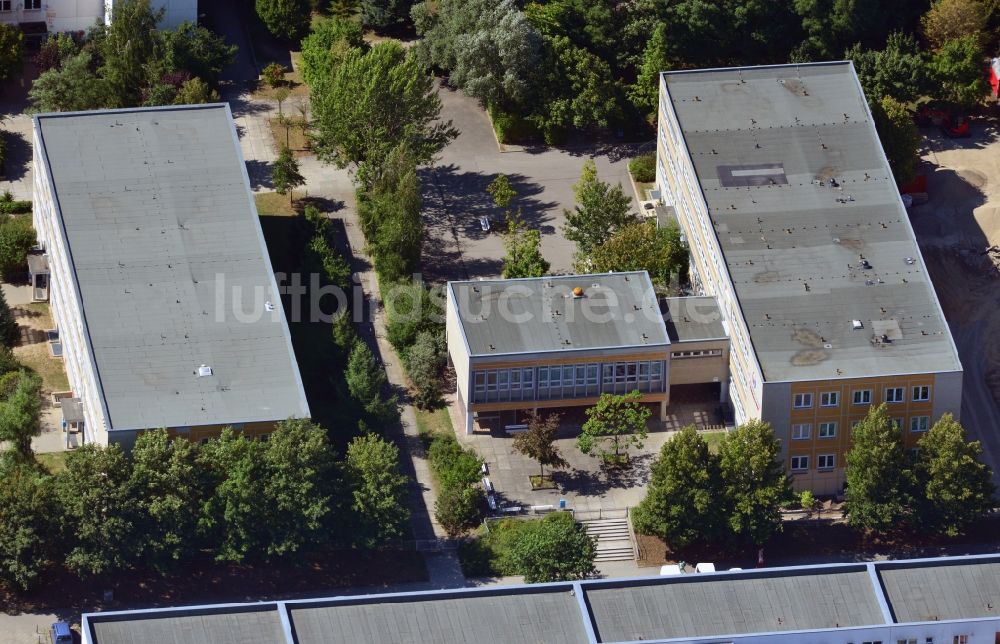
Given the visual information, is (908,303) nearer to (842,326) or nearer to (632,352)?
(842,326)

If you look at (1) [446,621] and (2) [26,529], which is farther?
(2) [26,529]

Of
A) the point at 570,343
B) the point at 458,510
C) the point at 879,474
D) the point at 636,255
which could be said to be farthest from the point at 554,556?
the point at 636,255

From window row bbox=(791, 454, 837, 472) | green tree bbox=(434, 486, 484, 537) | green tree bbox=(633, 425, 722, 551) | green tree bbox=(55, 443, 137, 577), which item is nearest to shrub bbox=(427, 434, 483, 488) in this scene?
green tree bbox=(434, 486, 484, 537)

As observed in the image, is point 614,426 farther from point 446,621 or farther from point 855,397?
point 446,621

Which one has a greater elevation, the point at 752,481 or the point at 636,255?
the point at 636,255

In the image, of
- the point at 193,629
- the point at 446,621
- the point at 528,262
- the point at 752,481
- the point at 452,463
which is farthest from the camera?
the point at 528,262

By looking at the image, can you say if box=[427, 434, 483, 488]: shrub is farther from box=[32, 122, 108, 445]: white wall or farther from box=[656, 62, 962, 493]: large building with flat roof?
box=[32, 122, 108, 445]: white wall

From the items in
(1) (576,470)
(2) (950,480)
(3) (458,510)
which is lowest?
(1) (576,470)
